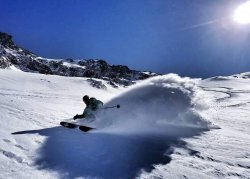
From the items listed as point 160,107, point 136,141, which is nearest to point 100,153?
point 136,141

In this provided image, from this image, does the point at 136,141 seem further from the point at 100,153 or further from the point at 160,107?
the point at 160,107

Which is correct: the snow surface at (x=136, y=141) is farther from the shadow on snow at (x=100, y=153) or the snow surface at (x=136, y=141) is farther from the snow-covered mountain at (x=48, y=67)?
the snow-covered mountain at (x=48, y=67)

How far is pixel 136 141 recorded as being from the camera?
41.9 ft

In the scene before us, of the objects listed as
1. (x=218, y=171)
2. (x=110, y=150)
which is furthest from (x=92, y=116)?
(x=218, y=171)

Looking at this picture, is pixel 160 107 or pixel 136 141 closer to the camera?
pixel 136 141

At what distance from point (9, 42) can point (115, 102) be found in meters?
186

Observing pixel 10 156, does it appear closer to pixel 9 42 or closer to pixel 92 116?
pixel 92 116

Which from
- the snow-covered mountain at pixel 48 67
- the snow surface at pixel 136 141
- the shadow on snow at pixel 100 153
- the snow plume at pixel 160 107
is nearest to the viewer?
the shadow on snow at pixel 100 153

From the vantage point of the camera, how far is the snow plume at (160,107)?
1608 cm

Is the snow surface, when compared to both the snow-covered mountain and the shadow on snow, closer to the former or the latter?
the shadow on snow

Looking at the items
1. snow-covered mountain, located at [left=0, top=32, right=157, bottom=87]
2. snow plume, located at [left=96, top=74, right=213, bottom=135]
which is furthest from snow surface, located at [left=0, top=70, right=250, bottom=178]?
snow-covered mountain, located at [left=0, top=32, right=157, bottom=87]

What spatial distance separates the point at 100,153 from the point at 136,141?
2494 mm

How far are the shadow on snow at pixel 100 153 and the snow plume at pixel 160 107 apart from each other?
7.65 ft

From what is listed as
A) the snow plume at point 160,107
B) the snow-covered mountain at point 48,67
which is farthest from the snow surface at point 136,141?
the snow-covered mountain at point 48,67
